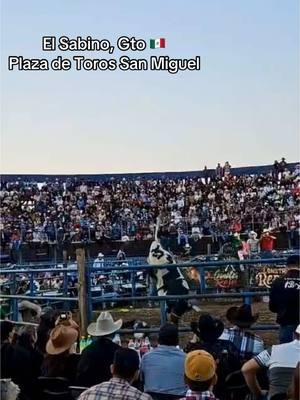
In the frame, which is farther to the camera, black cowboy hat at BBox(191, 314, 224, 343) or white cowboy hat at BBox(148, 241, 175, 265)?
white cowboy hat at BBox(148, 241, 175, 265)

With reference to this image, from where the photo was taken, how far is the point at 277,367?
4.68m

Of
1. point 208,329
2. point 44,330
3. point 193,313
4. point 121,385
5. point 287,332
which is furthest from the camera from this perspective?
point 193,313

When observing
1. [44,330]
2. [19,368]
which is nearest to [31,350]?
[19,368]

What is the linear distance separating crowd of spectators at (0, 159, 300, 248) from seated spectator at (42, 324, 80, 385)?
20523mm

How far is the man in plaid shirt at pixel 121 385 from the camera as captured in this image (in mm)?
4039

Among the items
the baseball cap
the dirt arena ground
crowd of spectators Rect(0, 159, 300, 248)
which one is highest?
crowd of spectators Rect(0, 159, 300, 248)

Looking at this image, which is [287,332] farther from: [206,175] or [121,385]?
[206,175]

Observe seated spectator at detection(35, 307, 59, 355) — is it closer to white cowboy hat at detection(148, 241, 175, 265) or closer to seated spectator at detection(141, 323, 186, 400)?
seated spectator at detection(141, 323, 186, 400)

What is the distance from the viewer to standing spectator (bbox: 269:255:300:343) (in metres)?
6.54

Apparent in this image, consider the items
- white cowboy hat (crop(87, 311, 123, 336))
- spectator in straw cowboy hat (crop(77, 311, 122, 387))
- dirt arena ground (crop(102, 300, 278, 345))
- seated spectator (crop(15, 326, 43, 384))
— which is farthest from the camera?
dirt arena ground (crop(102, 300, 278, 345))

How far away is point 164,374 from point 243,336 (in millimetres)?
879

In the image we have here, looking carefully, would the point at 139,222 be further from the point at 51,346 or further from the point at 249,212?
the point at 51,346

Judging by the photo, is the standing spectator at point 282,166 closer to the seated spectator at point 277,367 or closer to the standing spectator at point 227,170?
Result: the standing spectator at point 227,170

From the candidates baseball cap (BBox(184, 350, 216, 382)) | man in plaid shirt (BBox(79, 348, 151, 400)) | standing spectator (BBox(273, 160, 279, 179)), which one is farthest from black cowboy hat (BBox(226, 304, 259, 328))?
standing spectator (BBox(273, 160, 279, 179))
